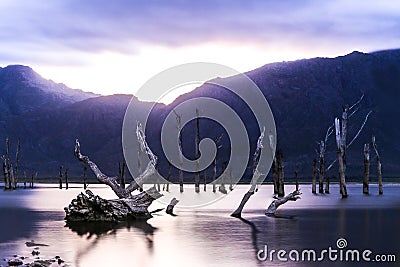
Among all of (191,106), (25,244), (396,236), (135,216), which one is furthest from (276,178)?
(191,106)

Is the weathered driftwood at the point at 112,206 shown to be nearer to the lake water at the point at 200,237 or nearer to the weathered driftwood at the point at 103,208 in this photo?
the weathered driftwood at the point at 103,208

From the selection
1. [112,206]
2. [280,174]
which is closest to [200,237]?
[112,206]

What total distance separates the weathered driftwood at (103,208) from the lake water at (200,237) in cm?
107

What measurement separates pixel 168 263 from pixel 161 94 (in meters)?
19.6

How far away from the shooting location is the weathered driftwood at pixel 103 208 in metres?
33.7

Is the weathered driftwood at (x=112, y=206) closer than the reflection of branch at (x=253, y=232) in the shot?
No

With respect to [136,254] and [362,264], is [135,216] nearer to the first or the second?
[136,254]

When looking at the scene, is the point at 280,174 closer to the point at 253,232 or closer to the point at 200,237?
the point at 253,232

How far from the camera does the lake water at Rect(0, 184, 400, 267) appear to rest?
21203 millimetres

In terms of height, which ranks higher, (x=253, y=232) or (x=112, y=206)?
(x=112, y=206)

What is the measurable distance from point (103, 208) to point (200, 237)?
8.79 metres

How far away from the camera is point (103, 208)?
3397 centimetres

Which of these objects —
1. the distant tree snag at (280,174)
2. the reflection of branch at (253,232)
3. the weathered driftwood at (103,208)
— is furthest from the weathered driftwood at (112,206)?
the distant tree snag at (280,174)

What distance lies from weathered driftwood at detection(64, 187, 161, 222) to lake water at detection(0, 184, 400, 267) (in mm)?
1073
